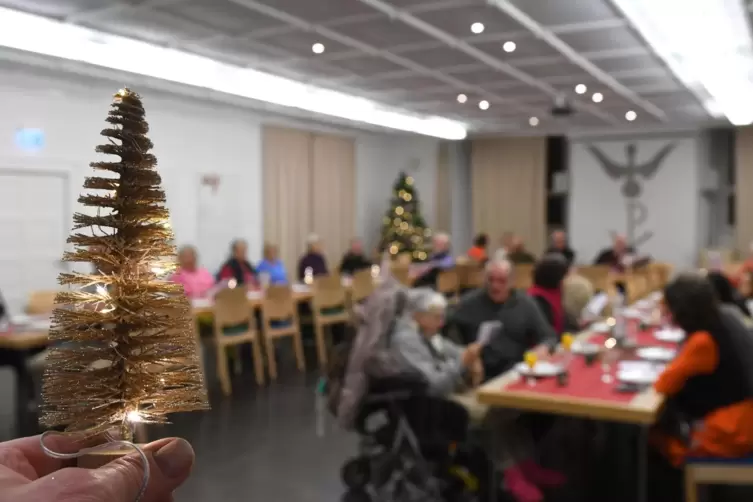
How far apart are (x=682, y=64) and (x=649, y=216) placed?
5668 millimetres

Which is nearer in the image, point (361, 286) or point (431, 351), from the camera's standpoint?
point (431, 351)

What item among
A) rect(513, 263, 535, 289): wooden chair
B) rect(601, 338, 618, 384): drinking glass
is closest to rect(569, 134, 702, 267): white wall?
rect(513, 263, 535, 289): wooden chair

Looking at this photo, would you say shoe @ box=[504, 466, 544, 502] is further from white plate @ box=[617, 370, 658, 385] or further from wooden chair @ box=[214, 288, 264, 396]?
wooden chair @ box=[214, 288, 264, 396]

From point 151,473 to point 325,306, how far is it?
6.79 metres

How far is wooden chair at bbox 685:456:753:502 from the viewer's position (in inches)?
120

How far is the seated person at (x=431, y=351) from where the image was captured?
3324 millimetres

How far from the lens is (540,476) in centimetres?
380

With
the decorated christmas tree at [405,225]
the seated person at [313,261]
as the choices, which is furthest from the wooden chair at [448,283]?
the decorated christmas tree at [405,225]

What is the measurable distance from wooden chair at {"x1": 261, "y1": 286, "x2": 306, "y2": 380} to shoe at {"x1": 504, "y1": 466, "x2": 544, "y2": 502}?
3.50m

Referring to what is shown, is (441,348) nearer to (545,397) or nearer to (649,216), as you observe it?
(545,397)

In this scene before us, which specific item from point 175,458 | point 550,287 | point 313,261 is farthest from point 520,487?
point 313,261

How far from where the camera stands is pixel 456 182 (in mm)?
13625

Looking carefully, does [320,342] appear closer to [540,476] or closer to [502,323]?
[502,323]

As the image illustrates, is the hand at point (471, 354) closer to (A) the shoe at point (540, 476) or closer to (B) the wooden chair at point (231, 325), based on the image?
(A) the shoe at point (540, 476)
